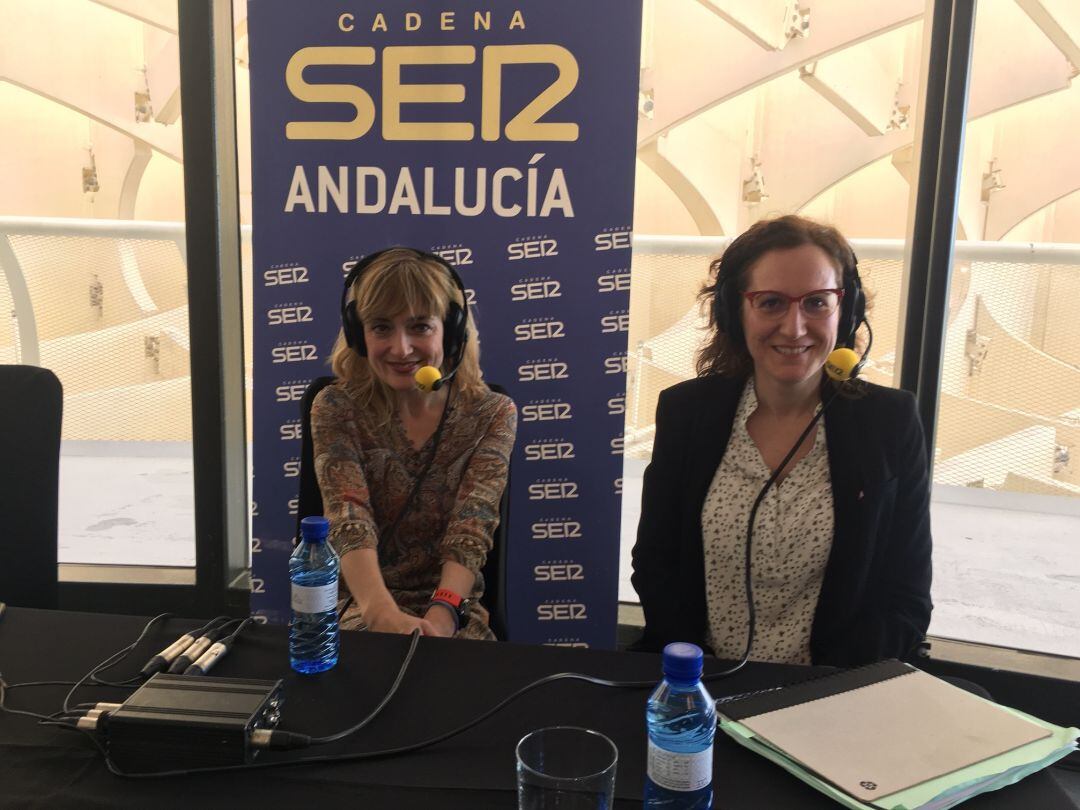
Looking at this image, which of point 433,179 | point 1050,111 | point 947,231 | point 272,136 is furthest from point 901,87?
point 272,136

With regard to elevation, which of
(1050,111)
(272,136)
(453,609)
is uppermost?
(1050,111)

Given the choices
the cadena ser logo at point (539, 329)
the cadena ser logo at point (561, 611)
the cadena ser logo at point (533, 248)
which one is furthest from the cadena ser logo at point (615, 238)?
the cadena ser logo at point (561, 611)

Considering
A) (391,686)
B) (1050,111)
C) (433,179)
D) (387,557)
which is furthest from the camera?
(1050,111)

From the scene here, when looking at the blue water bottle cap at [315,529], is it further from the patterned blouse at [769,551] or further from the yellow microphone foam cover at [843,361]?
the yellow microphone foam cover at [843,361]

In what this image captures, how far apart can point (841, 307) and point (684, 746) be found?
3.34 ft

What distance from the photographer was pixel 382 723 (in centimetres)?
98

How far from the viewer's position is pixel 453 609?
148cm

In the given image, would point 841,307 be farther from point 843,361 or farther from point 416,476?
point 416,476

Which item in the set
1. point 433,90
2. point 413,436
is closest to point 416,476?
point 413,436

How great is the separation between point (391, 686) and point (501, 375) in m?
1.31

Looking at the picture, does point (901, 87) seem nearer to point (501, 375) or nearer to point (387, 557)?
point (501, 375)

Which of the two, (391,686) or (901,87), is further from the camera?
(901,87)

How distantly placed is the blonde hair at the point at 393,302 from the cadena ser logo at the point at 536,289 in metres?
0.55

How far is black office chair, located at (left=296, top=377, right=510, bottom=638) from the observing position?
1632 millimetres
